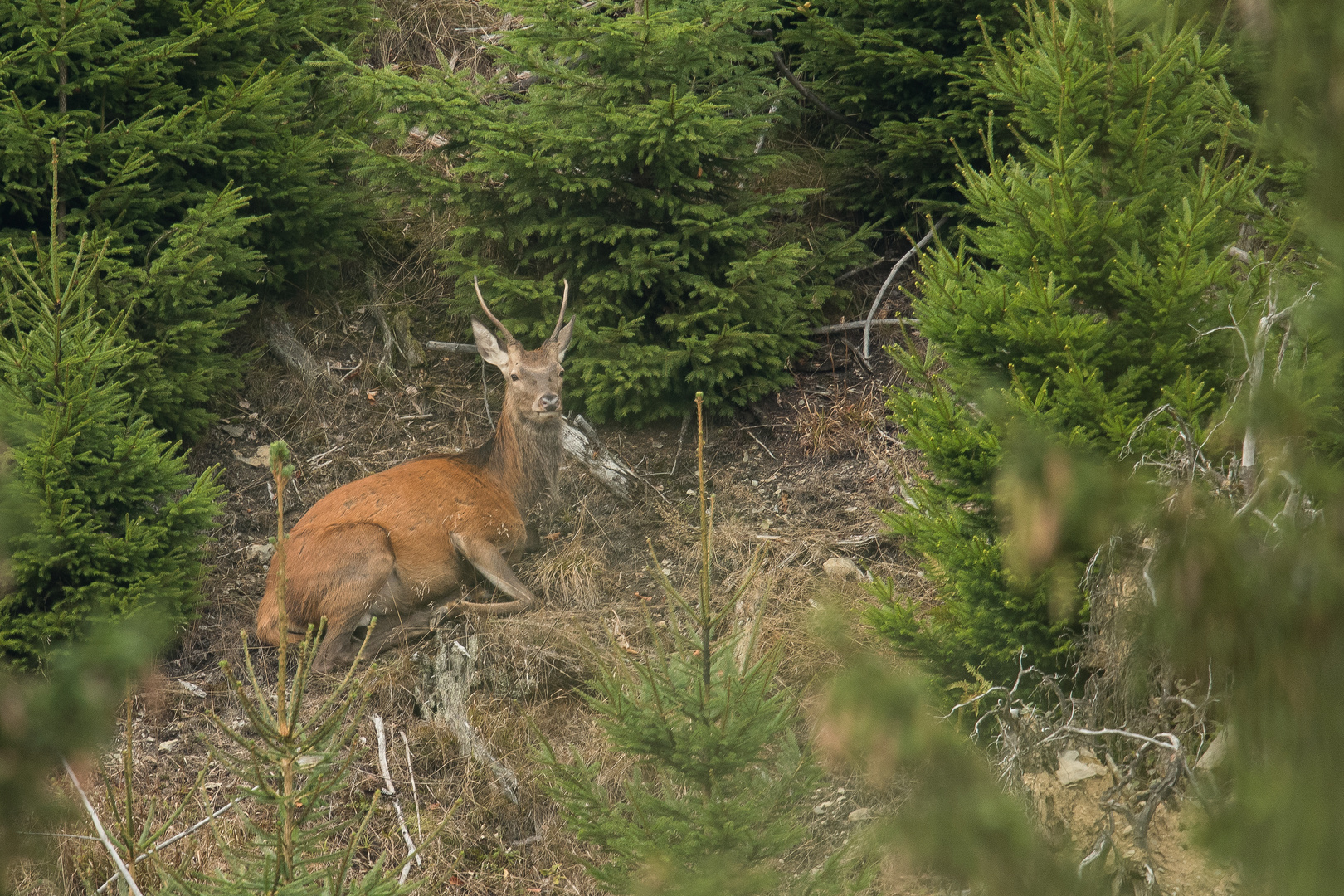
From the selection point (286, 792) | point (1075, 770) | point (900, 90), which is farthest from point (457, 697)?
point (900, 90)

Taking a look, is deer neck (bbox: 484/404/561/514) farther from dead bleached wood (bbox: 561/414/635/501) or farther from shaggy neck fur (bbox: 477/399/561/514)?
dead bleached wood (bbox: 561/414/635/501)

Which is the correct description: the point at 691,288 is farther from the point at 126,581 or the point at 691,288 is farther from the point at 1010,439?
the point at 1010,439

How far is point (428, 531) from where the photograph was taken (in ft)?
20.7

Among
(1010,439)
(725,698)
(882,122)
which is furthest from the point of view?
(882,122)

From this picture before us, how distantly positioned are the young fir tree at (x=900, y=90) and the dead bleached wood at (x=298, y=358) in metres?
3.74

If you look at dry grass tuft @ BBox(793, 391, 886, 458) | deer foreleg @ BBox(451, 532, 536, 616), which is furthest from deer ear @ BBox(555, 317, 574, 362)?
dry grass tuft @ BBox(793, 391, 886, 458)

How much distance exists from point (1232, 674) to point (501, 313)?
638 centimetres

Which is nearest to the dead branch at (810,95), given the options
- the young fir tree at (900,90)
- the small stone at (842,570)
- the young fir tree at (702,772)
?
the young fir tree at (900,90)

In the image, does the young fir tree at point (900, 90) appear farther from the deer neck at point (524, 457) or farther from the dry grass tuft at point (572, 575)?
the dry grass tuft at point (572, 575)

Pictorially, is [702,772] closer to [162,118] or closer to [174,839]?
[174,839]

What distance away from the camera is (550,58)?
7.11 meters

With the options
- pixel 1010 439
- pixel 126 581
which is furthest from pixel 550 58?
pixel 1010 439

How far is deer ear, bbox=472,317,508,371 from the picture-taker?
678cm

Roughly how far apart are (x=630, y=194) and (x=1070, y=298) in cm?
312
